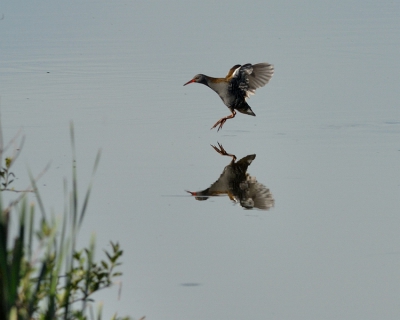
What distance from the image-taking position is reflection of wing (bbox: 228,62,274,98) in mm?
9523

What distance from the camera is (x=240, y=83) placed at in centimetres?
957

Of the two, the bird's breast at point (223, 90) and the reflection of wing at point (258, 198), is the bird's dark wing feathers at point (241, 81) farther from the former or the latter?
the reflection of wing at point (258, 198)

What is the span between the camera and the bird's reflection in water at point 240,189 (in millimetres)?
6484

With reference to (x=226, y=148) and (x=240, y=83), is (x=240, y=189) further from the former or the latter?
(x=240, y=83)

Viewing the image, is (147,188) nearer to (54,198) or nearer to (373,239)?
(54,198)

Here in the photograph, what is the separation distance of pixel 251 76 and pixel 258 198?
3394 mm

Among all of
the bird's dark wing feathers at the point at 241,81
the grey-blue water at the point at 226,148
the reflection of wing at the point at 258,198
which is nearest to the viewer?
the grey-blue water at the point at 226,148

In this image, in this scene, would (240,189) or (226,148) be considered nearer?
(240,189)

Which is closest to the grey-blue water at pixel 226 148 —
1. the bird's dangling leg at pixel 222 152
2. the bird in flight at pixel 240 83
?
the bird's dangling leg at pixel 222 152

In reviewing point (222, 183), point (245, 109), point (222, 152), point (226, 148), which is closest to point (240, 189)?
point (222, 183)

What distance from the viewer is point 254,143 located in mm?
8117

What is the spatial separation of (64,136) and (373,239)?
351 centimetres

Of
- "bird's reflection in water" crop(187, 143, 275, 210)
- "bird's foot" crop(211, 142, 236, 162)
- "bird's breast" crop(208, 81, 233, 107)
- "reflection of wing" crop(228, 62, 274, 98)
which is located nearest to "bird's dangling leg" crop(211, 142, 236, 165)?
"bird's foot" crop(211, 142, 236, 162)

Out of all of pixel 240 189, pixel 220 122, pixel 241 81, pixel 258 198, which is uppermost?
pixel 241 81
